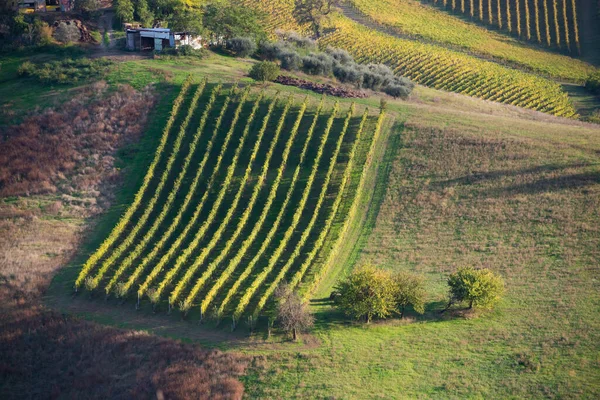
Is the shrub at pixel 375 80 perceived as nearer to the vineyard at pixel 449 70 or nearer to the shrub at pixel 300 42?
the shrub at pixel 300 42

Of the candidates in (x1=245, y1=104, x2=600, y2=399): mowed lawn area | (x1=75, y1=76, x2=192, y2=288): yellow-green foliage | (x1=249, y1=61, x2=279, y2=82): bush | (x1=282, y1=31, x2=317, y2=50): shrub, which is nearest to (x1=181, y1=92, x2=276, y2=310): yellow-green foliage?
(x1=249, y1=61, x2=279, y2=82): bush

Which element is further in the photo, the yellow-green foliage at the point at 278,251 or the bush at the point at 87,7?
the bush at the point at 87,7

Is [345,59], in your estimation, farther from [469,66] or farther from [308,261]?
[308,261]

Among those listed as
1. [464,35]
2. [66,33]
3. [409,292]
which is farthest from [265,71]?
[464,35]

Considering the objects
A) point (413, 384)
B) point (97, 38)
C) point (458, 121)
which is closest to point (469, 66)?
point (458, 121)

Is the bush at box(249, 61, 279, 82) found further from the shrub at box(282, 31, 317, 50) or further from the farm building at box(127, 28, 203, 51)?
the shrub at box(282, 31, 317, 50)

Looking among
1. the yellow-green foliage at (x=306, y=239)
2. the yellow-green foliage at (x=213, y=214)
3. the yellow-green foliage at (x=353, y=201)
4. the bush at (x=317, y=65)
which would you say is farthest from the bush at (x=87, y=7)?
the yellow-green foliage at (x=306, y=239)
